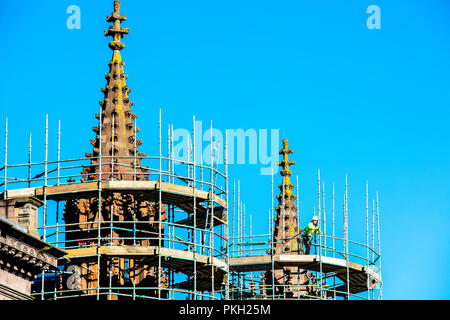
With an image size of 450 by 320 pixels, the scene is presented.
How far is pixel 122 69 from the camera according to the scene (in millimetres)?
100688

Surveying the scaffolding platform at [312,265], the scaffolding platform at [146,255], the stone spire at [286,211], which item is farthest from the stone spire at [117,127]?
the stone spire at [286,211]

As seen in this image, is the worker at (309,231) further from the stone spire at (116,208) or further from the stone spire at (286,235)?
the stone spire at (116,208)

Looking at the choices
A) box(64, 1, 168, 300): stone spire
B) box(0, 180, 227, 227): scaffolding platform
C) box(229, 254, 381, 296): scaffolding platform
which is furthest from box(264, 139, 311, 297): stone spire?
box(0, 180, 227, 227): scaffolding platform

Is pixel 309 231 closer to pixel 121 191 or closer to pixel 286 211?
pixel 121 191

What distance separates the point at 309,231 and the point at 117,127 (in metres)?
11.9

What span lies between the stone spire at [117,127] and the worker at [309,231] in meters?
9.96

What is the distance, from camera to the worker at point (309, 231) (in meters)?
98.6

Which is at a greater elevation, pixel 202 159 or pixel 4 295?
pixel 202 159

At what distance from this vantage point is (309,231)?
98.7 metres

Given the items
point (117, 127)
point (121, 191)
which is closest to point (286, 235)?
point (117, 127)

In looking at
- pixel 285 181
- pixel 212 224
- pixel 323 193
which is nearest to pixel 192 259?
pixel 212 224
